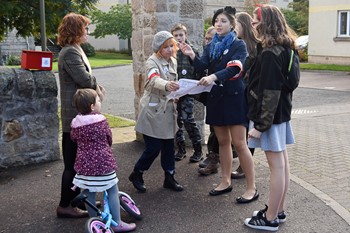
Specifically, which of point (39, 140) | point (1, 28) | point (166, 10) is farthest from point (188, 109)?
point (1, 28)

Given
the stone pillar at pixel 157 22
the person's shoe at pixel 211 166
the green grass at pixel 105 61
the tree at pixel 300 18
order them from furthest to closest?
the tree at pixel 300 18, the green grass at pixel 105 61, the stone pillar at pixel 157 22, the person's shoe at pixel 211 166

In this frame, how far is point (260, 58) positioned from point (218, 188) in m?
1.85

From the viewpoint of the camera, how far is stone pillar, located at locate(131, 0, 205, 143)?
711 centimetres

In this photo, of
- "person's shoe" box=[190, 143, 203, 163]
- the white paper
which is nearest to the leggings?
the white paper

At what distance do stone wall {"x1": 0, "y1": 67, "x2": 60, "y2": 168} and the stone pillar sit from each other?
1589 millimetres

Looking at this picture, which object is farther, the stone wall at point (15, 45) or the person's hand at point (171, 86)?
the stone wall at point (15, 45)

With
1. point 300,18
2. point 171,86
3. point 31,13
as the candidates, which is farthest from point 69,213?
point 300,18

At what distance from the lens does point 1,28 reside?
A: 9656mm

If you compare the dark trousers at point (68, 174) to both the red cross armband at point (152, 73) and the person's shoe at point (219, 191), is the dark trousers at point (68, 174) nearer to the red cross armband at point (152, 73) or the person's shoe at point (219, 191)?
the red cross armband at point (152, 73)

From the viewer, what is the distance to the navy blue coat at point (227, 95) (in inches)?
198

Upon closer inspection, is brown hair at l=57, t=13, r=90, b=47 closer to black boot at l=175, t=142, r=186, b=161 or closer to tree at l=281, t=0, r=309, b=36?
black boot at l=175, t=142, r=186, b=161

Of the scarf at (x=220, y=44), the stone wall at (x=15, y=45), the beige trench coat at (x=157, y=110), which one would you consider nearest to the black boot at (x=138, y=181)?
the beige trench coat at (x=157, y=110)

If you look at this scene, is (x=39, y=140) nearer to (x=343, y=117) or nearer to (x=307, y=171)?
(x=307, y=171)

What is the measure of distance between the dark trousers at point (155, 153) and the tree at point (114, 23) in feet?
128
